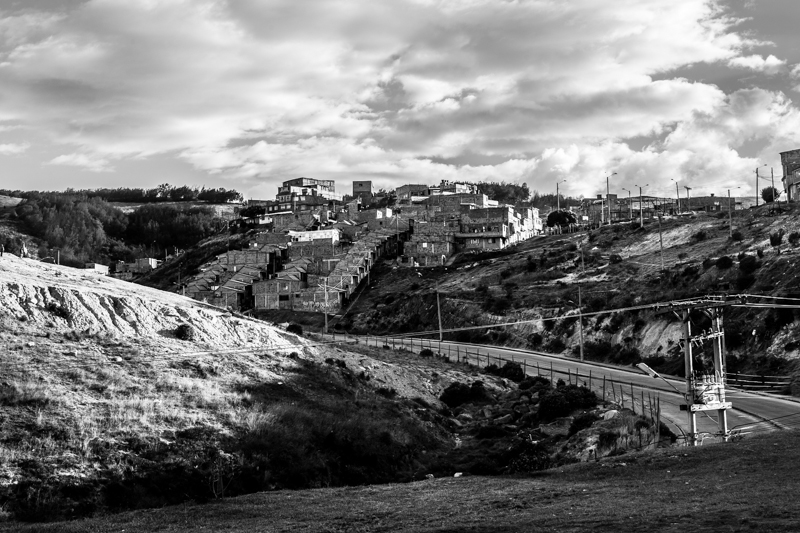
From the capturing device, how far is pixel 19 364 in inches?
1577

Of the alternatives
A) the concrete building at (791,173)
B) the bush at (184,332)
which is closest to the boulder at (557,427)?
the bush at (184,332)

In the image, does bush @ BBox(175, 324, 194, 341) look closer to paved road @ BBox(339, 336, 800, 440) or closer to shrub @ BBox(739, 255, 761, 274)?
paved road @ BBox(339, 336, 800, 440)

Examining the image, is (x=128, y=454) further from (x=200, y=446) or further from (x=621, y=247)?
(x=621, y=247)

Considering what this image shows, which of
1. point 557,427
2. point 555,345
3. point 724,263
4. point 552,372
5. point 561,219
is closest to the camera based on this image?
point 557,427

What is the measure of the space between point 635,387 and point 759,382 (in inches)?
329

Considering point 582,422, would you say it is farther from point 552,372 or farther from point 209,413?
point 552,372

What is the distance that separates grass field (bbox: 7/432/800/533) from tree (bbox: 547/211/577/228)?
136718 millimetres

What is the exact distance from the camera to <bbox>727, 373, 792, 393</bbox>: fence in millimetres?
56562

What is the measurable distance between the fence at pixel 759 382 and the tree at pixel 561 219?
10505 cm

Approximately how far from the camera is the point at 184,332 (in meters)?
50.7

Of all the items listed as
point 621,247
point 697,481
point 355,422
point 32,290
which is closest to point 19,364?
point 32,290

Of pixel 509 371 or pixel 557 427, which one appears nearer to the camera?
pixel 557 427

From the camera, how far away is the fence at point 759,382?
56562 millimetres

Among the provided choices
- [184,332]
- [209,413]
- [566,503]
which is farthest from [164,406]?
[566,503]
